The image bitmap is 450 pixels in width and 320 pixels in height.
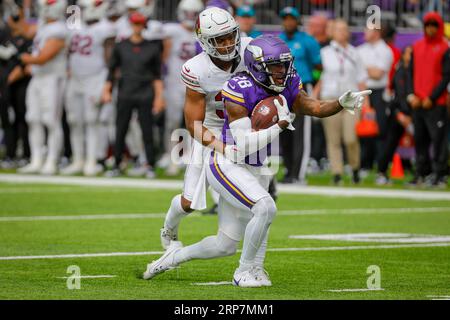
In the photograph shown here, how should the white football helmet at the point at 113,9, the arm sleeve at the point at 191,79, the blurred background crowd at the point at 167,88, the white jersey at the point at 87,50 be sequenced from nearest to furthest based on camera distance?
the arm sleeve at the point at 191,79, the blurred background crowd at the point at 167,88, the white jersey at the point at 87,50, the white football helmet at the point at 113,9

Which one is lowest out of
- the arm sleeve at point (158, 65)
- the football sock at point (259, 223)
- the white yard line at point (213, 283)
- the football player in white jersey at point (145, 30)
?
the arm sleeve at point (158, 65)

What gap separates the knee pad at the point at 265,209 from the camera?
7496 mm

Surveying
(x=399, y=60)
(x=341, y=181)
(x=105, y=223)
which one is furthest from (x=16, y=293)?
(x=399, y=60)

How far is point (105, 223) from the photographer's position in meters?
11.8

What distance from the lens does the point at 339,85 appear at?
16.5 m

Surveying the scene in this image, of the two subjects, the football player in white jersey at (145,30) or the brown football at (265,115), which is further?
the football player in white jersey at (145,30)

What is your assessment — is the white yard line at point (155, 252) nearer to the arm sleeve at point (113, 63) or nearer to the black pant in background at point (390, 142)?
the black pant in background at point (390, 142)

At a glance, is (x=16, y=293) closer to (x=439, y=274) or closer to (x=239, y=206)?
(x=239, y=206)

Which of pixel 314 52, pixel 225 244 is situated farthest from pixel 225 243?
pixel 314 52

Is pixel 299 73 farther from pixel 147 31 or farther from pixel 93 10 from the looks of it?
pixel 93 10

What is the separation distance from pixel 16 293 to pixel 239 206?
1499 millimetres

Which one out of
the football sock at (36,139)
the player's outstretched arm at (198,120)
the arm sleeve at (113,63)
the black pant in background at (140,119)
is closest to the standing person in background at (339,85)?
the black pant in background at (140,119)

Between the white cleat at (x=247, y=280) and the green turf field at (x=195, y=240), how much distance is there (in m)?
0.07

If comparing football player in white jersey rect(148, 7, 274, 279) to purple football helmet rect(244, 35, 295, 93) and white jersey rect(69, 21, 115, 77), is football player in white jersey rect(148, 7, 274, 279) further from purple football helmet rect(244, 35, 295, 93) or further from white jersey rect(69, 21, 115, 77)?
white jersey rect(69, 21, 115, 77)
